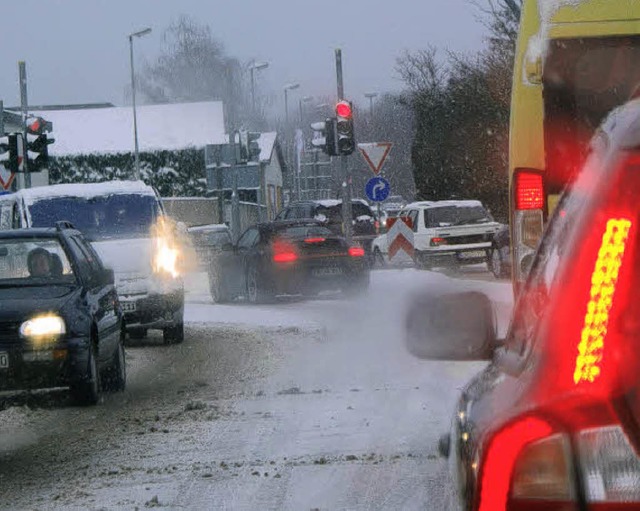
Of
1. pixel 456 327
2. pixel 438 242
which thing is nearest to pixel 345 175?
pixel 438 242

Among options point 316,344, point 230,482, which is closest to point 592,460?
point 230,482

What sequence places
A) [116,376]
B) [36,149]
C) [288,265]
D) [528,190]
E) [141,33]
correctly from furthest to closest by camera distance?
1. [141,33]
2. [36,149]
3. [288,265]
4. [116,376]
5. [528,190]

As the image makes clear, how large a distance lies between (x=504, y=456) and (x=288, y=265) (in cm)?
2501

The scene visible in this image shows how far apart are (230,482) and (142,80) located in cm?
12617

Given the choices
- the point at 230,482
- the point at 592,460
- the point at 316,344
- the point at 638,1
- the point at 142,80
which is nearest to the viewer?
the point at 592,460

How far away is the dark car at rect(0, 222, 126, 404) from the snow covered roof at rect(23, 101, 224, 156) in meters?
77.6

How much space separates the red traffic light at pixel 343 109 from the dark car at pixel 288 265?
11.7 feet

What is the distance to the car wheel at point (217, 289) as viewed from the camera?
95.0 ft

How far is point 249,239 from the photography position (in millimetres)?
29109

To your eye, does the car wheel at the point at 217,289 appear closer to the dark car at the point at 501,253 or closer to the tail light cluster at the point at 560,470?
the dark car at the point at 501,253

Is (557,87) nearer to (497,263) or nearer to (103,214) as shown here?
(103,214)

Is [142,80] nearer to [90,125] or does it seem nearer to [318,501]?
[90,125]

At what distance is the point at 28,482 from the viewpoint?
356 inches

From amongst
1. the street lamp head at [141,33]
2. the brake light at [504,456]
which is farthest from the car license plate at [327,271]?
the street lamp head at [141,33]
